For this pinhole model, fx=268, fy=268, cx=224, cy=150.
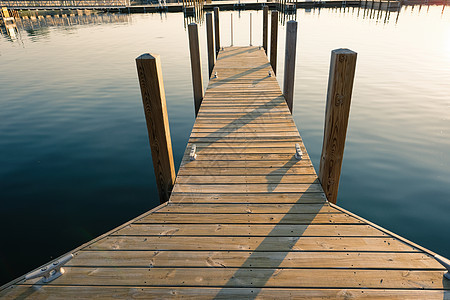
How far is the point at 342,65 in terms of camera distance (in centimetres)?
330

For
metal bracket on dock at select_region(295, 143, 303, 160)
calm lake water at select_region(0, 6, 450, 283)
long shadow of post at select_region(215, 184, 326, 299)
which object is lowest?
calm lake water at select_region(0, 6, 450, 283)

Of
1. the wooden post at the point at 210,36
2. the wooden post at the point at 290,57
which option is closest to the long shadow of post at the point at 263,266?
the wooden post at the point at 290,57

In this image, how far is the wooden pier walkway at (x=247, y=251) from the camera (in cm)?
253

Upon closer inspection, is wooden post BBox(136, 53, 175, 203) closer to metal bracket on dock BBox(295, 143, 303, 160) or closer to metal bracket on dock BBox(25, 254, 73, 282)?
A: metal bracket on dock BBox(25, 254, 73, 282)

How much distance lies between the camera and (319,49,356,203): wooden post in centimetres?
330

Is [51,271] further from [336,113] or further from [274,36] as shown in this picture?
[274,36]

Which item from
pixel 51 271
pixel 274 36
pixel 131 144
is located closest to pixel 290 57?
pixel 274 36

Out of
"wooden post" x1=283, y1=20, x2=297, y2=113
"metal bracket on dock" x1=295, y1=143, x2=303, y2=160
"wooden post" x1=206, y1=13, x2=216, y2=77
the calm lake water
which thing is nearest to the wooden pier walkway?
"metal bracket on dock" x1=295, y1=143, x2=303, y2=160

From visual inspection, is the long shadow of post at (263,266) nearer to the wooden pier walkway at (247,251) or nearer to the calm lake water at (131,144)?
the wooden pier walkway at (247,251)

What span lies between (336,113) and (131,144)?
659cm

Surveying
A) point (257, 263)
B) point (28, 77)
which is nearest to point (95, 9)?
point (28, 77)

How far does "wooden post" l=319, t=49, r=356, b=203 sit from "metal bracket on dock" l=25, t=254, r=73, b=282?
3.40 metres

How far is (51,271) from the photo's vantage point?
2.69 metres

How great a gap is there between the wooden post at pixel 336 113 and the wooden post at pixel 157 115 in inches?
90.5
